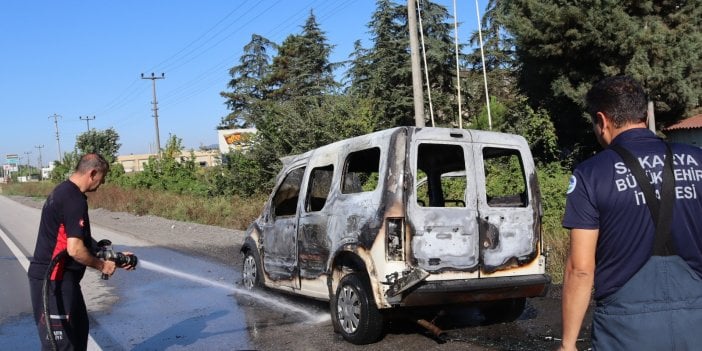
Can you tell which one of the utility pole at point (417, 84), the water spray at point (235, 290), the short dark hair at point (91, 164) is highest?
the utility pole at point (417, 84)

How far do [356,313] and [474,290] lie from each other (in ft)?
3.68

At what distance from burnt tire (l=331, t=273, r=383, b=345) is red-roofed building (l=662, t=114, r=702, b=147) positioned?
25717 millimetres

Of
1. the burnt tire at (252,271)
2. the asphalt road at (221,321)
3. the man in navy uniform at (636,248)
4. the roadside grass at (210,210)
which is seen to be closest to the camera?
the man in navy uniform at (636,248)

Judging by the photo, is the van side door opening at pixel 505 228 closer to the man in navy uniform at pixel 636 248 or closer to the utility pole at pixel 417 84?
the man in navy uniform at pixel 636 248

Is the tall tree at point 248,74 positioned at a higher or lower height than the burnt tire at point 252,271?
higher

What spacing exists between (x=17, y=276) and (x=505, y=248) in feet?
29.4

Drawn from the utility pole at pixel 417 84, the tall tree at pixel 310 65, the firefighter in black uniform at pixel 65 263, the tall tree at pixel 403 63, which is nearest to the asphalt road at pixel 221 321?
the firefighter in black uniform at pixel 65 263

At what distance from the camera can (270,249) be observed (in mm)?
7613

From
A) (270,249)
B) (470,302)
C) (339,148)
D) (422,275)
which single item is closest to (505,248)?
(470,302)

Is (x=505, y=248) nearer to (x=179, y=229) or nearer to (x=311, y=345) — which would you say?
(x=311, y=345)

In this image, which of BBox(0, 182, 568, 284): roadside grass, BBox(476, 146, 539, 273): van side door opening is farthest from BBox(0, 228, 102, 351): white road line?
BBox(0, 182, 568, 284): roadside grass

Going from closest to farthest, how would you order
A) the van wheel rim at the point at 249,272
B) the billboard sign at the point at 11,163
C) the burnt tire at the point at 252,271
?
the burnt tire at the point at 252,271
the van wheel rim at the point at 249,272
the billboard sign at the point at 11,163

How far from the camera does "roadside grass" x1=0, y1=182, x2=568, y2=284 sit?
8539 millimetres

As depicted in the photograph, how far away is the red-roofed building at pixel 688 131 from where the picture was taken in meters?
27.3
